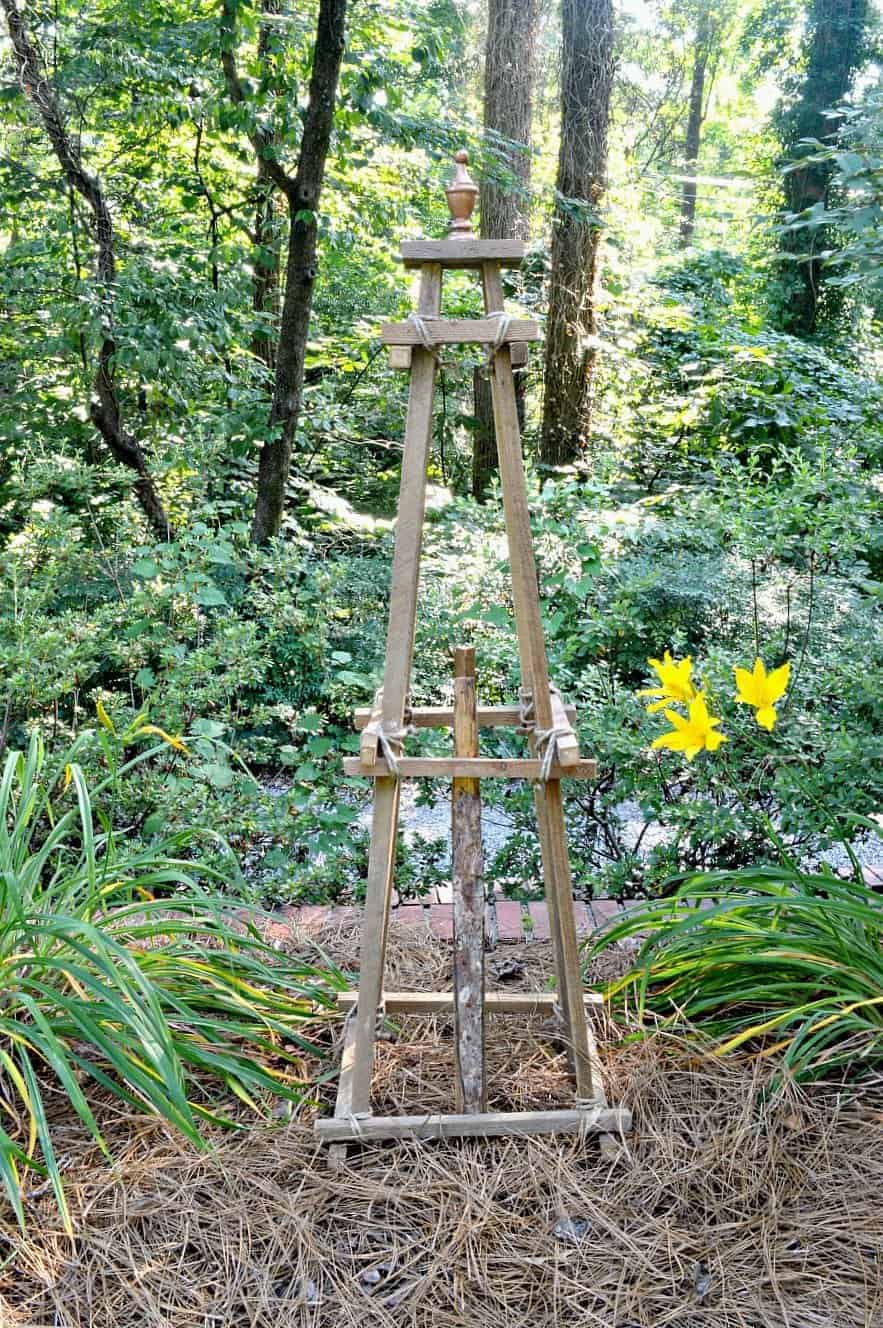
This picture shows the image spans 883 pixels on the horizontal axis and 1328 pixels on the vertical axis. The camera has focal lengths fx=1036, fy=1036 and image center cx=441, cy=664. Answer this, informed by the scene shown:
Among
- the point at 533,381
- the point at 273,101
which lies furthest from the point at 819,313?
the point at 273,101

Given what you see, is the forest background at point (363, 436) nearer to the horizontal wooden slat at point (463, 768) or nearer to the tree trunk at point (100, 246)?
the tree trunk at point (100, 246)

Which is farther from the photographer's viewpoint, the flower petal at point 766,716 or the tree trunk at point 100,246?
the tree trunk at point 100,246

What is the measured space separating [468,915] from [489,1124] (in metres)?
0.38

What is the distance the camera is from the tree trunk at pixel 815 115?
9055mm

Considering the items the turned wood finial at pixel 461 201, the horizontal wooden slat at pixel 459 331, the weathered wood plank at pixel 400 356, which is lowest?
the weathered wood plank at pixel 400 356

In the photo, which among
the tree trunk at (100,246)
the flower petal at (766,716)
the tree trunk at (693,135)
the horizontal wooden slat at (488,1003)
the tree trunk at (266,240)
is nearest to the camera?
the flower petal at (766,716)

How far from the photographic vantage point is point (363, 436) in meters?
7.24

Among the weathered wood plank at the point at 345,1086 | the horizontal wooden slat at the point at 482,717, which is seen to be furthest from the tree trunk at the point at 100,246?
the weathered wood plank at the point at 345,1086

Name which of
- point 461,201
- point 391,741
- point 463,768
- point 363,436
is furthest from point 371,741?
point 363,436

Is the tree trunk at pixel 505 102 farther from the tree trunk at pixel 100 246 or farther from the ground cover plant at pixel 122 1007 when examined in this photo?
the ground cover plant at pixel 122 1007

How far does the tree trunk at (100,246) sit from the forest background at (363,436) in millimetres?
21

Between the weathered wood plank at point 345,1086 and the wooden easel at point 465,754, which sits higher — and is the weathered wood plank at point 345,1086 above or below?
below

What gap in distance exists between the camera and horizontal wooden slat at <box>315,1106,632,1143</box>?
1866 mm

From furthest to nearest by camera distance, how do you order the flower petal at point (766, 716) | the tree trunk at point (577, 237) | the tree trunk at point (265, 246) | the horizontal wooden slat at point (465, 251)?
the tree trunk at point (577, 237) < the tree trunk at point (265, 246) < the flower petal at point (766, 716) < the horizontal wooden slat at point (465, 251)
